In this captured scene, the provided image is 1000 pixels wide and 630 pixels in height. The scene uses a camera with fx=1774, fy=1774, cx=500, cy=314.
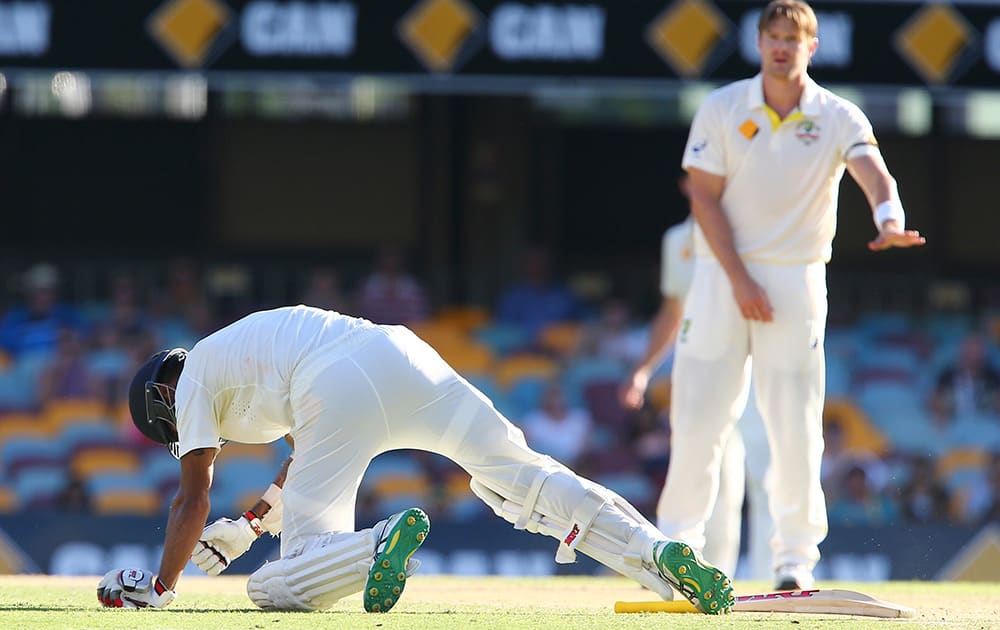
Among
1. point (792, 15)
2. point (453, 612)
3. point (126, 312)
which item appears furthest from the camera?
point (126, 312)

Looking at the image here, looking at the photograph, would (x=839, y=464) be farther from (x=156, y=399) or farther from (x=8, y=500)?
(x=156, y=399)

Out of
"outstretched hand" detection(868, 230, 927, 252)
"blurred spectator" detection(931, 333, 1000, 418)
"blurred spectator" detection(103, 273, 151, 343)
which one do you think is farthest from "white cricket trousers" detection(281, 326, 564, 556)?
"blurred spectator" detection(931, 333, 1000, 418)

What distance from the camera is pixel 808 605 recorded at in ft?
20.1

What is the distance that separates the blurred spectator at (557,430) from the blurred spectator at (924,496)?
7.89ft

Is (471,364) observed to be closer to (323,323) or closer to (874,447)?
(874,447)

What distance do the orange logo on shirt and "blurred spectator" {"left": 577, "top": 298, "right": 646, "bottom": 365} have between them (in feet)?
24.8

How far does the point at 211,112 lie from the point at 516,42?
4.64 metres

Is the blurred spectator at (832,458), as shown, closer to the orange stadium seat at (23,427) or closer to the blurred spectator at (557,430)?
the blurred spectator at (557,430)

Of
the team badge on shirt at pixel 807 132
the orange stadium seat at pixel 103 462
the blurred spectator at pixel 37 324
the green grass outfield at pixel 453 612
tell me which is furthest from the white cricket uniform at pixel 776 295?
the blurred spectator at pixel 37 324

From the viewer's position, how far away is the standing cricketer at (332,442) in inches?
228

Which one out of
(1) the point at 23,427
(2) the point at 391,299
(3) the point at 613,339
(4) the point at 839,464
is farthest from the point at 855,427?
(1) the point at 23,427

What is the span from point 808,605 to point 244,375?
82.1 inches

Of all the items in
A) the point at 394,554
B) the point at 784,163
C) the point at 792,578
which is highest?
the point at 784,163

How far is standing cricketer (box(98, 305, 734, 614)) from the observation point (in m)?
5.79
